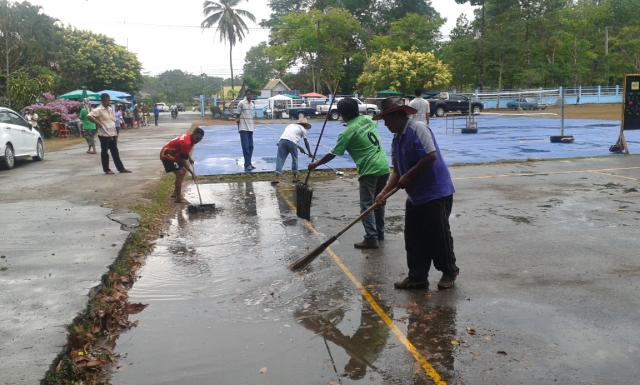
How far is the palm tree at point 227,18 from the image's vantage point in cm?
5550

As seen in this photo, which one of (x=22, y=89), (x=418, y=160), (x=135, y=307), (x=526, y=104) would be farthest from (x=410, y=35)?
(x=135, y=307)

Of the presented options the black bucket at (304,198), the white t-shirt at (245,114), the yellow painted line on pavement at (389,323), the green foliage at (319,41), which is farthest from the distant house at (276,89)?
the yellow painted line on pavement at (389,323)

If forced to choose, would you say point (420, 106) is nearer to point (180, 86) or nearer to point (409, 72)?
point (409, 72)

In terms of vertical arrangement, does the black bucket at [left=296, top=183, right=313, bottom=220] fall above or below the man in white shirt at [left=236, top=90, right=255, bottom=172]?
below

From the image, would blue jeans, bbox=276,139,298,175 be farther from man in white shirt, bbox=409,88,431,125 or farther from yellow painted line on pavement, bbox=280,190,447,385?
yellow painted line on pavement, bbox=280,190,447,385

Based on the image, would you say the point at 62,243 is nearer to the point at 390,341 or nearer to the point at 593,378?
the point at 390,341

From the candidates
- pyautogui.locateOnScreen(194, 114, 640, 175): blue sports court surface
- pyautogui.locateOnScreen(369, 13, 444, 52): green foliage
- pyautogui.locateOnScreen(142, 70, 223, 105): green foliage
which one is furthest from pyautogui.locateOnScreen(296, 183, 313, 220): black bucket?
pyautogui.locateOnScreen(142, 70, 223, 105): green foliage

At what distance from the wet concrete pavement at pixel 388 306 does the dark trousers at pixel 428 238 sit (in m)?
0.22

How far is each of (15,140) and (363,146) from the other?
11.0m

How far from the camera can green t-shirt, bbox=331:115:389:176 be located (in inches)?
245

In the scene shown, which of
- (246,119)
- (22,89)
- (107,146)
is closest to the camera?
(107,146)

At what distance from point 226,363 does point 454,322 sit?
66.5 inches

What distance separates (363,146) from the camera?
625 centimetres

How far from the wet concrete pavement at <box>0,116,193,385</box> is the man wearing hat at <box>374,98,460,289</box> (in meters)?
2.73
